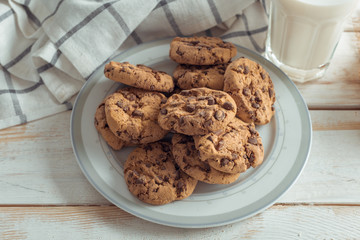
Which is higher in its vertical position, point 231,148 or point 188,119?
point 188,119

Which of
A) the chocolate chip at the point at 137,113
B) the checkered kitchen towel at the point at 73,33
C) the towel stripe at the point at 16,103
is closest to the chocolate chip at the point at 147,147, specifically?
the chocolate chip at the point at 137,113

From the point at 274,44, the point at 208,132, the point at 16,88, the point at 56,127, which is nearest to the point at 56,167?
the point at 56,127

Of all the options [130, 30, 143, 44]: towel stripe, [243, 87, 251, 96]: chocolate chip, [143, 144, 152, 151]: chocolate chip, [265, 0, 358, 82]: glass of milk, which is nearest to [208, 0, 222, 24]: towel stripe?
[265, 0, 358, 82]: glass of milk

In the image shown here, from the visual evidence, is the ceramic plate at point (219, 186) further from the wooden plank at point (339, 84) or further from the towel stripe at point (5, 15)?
the towel stripe at point (5, 15)

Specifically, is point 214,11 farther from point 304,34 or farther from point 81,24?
point 81,24

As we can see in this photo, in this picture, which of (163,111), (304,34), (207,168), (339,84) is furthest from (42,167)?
(339,84)

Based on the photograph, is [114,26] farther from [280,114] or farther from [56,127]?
[280,114]
